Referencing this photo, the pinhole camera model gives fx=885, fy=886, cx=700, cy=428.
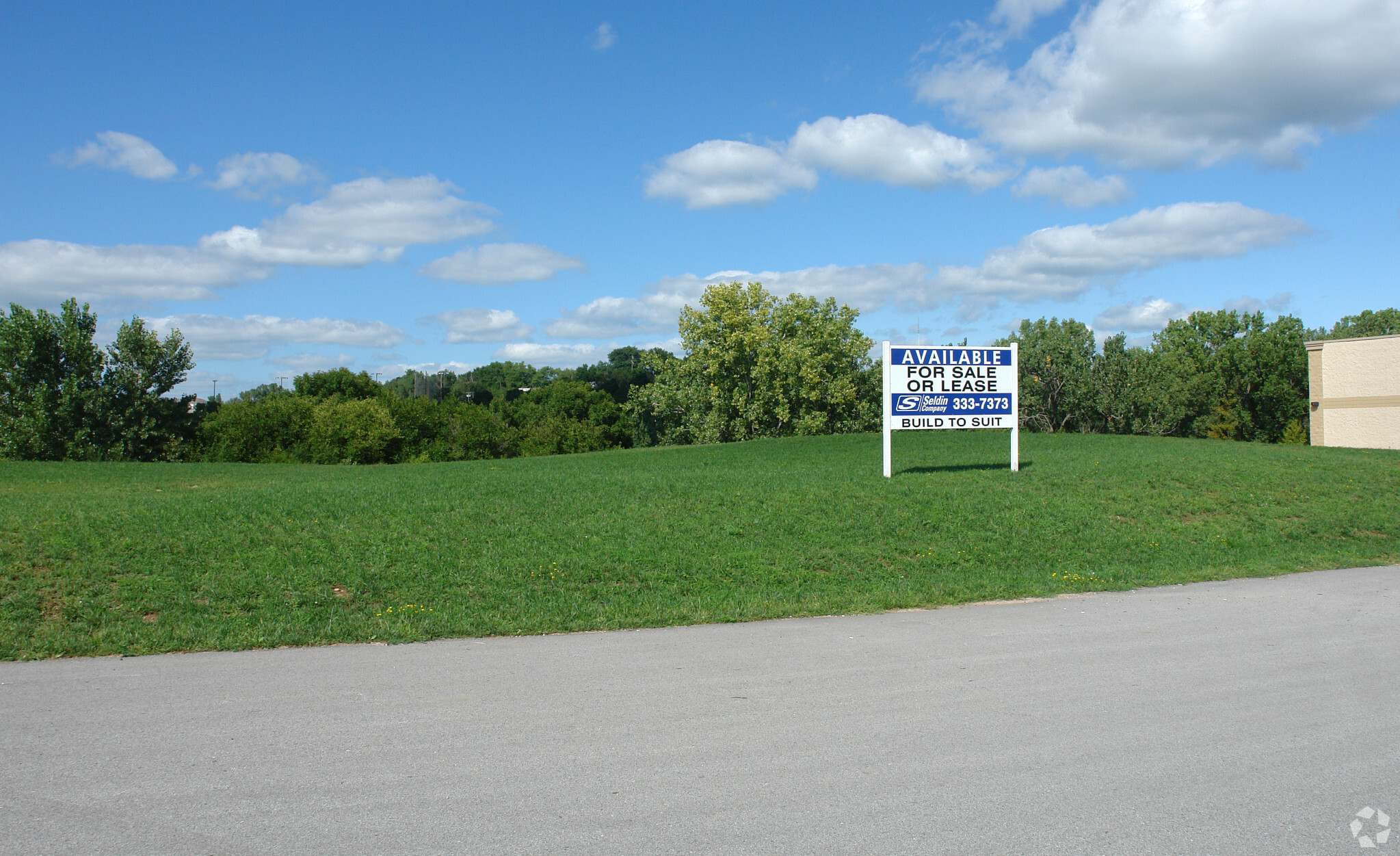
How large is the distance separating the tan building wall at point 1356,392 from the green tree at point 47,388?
2517 inches

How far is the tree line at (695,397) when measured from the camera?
5162 cm

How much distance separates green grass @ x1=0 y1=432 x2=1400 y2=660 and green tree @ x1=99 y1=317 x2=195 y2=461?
4209cm

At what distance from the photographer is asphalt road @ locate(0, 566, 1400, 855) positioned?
3.88 meters

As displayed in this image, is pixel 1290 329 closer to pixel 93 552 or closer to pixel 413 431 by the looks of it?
pixel 413 431

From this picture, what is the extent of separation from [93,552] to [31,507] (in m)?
4.69

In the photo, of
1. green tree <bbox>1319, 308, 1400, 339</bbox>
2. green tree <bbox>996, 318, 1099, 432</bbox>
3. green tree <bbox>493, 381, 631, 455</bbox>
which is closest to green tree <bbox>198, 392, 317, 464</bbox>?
green tree <bbox>493, 381, 631, 455</bbox>

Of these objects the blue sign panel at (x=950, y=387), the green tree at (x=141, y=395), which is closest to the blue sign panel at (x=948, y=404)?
the blue sign panel at (x=950, y=387)

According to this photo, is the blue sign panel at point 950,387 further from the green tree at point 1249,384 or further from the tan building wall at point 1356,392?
the green tree at point 1249,384

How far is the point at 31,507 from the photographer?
13.4m

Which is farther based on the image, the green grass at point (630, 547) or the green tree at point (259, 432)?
the green tree at point (259, 432)

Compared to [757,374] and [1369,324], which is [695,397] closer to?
[757,374]

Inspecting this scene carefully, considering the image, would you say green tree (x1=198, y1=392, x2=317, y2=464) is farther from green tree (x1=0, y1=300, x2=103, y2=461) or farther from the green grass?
the green grass

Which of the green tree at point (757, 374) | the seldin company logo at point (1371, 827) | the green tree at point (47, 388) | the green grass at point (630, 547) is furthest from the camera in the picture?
the green tree at point (757, 374)

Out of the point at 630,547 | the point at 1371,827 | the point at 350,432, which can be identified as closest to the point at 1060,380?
the point at 350,432
